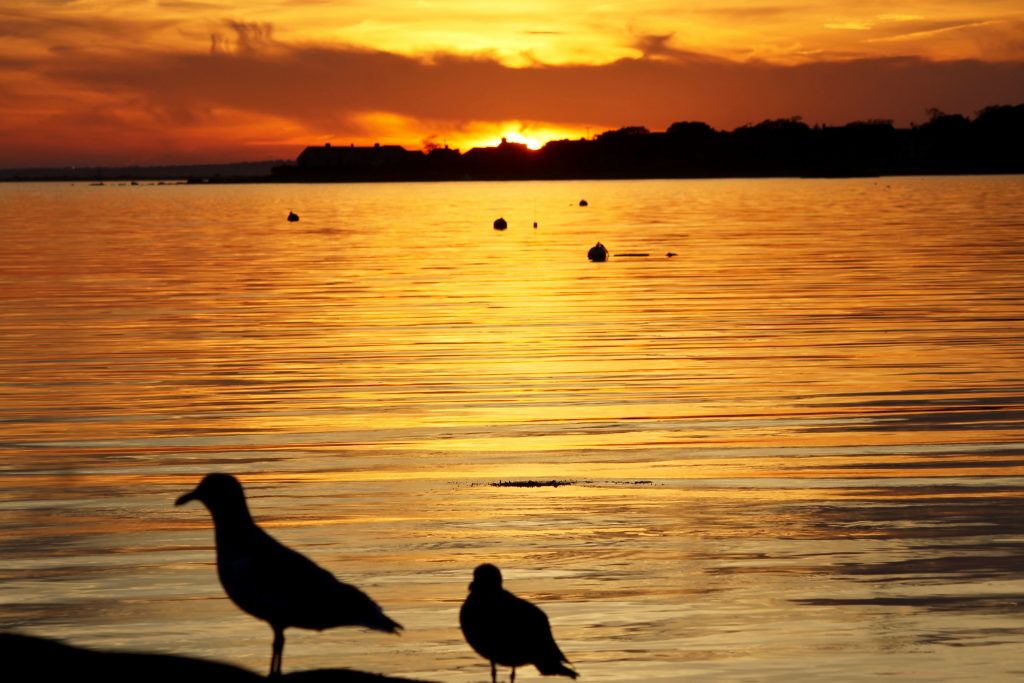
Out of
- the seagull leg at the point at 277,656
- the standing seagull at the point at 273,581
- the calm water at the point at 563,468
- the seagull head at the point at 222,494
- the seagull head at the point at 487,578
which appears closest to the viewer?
the seagull leg at the point at 277,656

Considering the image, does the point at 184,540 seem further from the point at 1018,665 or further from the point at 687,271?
the point at 687,271

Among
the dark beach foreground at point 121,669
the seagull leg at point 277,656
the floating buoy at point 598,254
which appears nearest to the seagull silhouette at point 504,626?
the dark beach foreground at point 121,669

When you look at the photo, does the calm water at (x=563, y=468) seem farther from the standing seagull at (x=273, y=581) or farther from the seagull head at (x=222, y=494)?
the seagull head at (x=222, y=494)

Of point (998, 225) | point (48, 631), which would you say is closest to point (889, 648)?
point (48, 631)

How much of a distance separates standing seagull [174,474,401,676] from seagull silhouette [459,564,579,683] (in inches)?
52.7

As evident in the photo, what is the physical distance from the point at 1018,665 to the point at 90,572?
10.1 metres

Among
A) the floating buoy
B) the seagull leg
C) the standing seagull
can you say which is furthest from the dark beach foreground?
the floating buoy

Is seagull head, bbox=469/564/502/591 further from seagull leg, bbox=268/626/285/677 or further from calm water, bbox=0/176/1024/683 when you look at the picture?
calm water, bbox=0/176/1024/683

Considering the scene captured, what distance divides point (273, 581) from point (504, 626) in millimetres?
2083

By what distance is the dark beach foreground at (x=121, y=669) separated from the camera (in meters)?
10.1

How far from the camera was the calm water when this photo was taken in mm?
15023

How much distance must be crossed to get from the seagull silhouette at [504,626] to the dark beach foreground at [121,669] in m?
1.28

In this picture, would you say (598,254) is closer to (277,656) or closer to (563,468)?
(563,468)

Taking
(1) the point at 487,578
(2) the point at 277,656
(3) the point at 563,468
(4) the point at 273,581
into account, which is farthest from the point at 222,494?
(3) the point at 563,468
